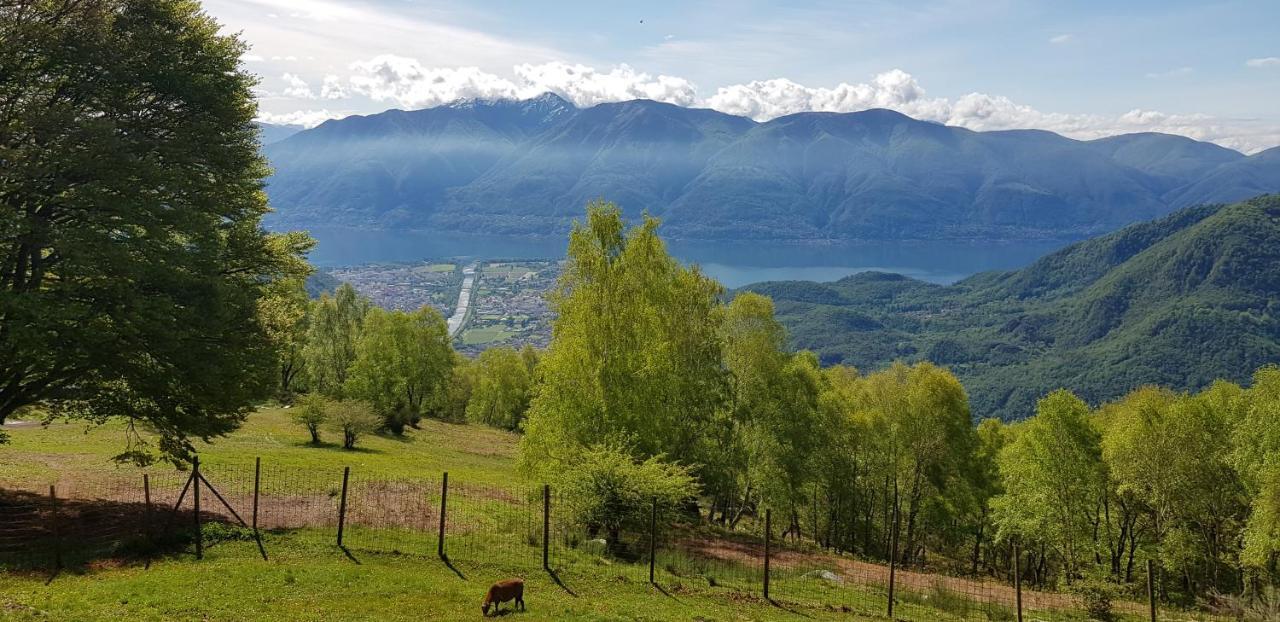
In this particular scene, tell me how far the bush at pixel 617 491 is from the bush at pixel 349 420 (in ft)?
83.0

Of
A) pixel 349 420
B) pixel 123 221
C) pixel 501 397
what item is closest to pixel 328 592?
pixel 123 221

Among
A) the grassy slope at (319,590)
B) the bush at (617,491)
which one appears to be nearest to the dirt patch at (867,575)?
the bush at (617,491)

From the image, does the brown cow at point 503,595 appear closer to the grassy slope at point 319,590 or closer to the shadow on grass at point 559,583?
the grassy slope at point 319,590

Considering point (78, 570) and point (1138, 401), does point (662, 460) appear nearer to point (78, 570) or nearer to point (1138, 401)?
point (78, 570)

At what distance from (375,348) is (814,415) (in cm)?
4155

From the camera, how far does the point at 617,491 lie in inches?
905

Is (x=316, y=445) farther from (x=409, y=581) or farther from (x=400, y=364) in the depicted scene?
(x=409, y=581)

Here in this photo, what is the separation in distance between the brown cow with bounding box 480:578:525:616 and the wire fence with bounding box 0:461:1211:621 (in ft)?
10.4

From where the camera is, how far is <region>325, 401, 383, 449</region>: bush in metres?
43.6

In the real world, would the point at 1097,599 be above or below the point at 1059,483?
below

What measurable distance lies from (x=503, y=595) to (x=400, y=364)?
51.3 metres

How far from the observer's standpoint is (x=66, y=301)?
19.3 m

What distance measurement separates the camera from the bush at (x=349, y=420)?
143ft

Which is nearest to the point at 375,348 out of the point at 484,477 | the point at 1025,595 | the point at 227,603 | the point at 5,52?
the point at 484,477
